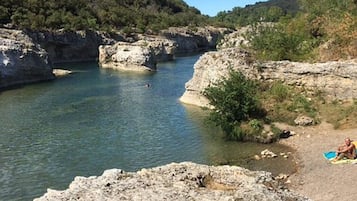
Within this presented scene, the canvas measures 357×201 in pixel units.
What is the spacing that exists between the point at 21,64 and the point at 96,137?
32.8m

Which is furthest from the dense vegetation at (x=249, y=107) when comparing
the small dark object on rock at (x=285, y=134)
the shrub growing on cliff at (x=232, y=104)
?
the small dark object on rock at (x=285, y=134)

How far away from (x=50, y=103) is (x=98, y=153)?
18477 mm

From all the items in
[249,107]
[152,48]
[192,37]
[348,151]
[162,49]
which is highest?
[192,37]

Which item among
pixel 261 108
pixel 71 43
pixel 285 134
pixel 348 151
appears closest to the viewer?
pixel 348 151

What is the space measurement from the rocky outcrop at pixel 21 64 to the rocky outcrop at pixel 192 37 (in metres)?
49.4

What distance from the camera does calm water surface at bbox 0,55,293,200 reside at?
77.2ft

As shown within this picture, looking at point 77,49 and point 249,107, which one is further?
point 77,49

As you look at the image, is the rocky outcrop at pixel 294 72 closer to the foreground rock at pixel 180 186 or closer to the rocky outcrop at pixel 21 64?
the foreground rock at pixel 180 186

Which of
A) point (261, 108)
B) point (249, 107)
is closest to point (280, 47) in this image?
point (261, 108)

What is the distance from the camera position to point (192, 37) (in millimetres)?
119688

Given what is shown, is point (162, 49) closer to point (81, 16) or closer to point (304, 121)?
point (81, 16)

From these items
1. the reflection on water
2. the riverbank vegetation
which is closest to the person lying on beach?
the reflection on water

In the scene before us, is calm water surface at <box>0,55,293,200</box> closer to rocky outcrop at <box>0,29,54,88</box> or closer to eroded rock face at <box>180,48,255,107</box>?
→ eroded rock face at <box>180,48,255,107</box>

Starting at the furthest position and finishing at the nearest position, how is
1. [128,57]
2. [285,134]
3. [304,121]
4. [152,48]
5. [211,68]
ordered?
[152,48]
[128,57]
[211,68]
[304,121]
[285,134]
